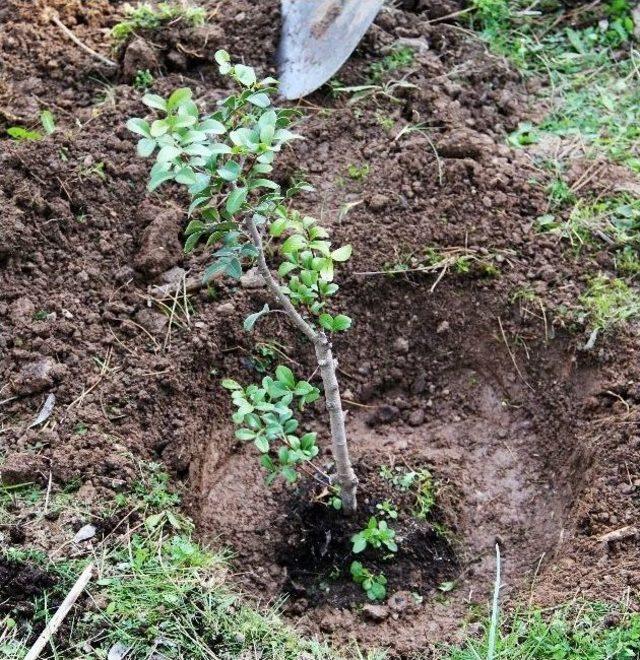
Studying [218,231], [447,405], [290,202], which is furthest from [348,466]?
[290,202]

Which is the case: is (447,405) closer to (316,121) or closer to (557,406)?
(557,406)

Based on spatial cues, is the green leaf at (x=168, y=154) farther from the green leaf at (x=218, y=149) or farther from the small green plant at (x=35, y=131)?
the small green plant at (x=35, y=131)

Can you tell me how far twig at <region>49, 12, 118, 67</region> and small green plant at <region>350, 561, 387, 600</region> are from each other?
2054 mm

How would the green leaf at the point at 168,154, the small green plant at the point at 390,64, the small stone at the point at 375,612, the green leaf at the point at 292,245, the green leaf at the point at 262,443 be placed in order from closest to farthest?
the green leaf at the point at 168,154 < the green leaf at the point at 292,245 < the green leaf at the point at 262,443 < the small stone at the point at 375,612 < the small green plant at the point at 390,64

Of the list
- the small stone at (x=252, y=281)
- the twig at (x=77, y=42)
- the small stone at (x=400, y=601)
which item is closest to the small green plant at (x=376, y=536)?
the small stone at (x=400, y=601)

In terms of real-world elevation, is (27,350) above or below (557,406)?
above

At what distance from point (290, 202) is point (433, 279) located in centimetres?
58

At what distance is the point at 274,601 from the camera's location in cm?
251

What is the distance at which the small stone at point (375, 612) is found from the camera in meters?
2.49

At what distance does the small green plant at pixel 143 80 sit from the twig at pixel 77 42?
0.12 metres

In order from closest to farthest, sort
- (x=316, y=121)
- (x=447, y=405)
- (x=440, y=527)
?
(x=440, y=527) < (x=447, y=405) < (x=316, y=121)

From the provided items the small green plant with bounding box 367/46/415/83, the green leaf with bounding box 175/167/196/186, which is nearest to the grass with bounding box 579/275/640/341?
the small green plant with bounding box 367/46/415/83

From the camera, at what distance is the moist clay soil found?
255cm

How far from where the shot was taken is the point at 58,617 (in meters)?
2.21
